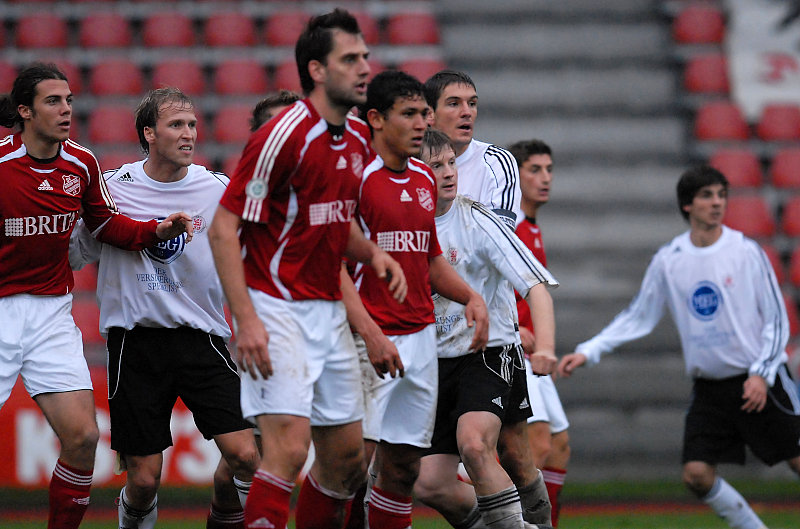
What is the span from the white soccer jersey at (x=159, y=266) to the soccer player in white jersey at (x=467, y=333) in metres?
1.27

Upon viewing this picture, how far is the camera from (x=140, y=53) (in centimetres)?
1381

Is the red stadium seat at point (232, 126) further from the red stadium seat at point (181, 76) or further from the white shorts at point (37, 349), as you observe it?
the white shorts at point (37, 349)

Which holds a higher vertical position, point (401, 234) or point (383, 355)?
point (401, 234)

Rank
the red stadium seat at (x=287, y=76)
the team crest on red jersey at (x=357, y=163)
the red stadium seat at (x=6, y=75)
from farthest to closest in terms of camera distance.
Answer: the red stadium seat at (x=287, y=76) < the red stadium seat at (x=6, y=75) < the team crest on red jersey at (x=357, y=163)

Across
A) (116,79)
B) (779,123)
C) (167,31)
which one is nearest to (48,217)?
(116,79)

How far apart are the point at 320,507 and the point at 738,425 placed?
3811 millimetres

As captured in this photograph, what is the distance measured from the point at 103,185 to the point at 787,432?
4.64m

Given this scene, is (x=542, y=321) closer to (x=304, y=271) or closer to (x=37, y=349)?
(x=304, y=271)

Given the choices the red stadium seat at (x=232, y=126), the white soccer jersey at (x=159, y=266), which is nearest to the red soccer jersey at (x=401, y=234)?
the white soccer jersey at (x=159, y=266)

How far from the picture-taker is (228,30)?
14.1 meters

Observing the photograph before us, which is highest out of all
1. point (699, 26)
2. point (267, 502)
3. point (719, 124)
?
point (699, 26)

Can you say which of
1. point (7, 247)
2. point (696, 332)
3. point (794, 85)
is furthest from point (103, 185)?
point (794, 85)

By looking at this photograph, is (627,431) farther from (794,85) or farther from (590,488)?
(794,85)

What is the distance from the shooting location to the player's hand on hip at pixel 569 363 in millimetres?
7020
